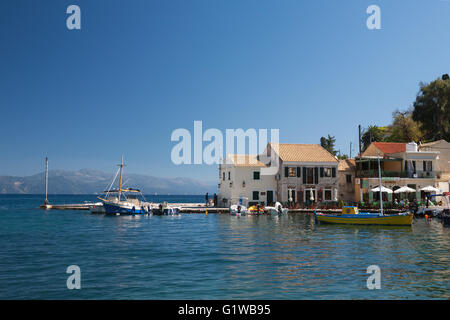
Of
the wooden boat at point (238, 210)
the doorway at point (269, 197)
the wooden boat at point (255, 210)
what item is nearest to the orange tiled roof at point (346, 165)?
the doorway at point (269, 197)

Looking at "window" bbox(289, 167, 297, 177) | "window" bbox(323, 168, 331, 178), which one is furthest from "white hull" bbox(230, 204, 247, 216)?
"window" bbox(323, 168, 331, 178)

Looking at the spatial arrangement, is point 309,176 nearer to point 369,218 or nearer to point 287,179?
point 287,179

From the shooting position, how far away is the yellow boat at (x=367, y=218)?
35.9 metres

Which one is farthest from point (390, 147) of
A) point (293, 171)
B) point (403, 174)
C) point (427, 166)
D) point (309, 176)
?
point (293, 171)

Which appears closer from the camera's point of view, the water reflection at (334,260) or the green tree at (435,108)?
the water reflection at (334,260)

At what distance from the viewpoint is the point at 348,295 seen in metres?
13.1

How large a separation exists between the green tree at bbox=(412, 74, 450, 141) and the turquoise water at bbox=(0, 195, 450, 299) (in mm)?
42395

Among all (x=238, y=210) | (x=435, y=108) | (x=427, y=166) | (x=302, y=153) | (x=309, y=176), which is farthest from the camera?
(x=435, y=108)

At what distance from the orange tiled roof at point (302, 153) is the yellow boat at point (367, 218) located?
1661cm

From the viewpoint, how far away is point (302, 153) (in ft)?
184

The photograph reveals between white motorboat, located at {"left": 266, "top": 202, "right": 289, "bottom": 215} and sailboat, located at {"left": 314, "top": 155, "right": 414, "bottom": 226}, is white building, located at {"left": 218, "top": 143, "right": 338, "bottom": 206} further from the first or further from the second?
sailboat, located at {"left": 314, "top": 155, "right": 414, "bottom": 226}

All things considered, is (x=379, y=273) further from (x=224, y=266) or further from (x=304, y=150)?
(x=304, y=150)

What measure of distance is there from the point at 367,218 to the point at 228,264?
73.8ft

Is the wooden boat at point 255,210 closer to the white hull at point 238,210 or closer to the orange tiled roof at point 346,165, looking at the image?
the white hull at point 238,210
